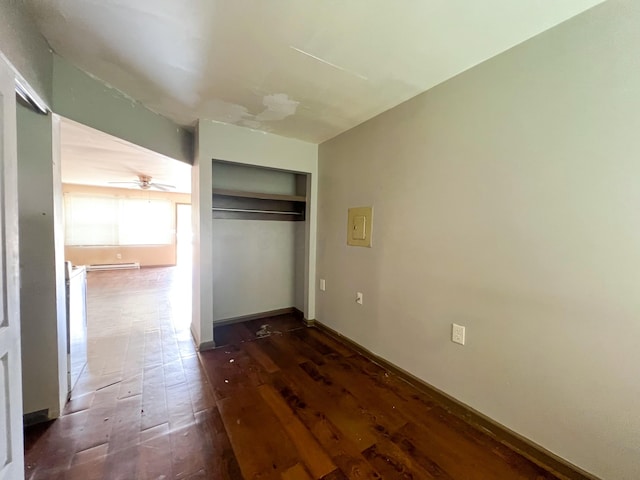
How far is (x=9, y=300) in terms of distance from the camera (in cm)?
103

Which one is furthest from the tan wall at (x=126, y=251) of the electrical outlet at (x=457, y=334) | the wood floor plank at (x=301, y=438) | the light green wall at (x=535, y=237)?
the electrical outlet at (x=457, y=334)

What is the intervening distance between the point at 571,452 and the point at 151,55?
10.7ft

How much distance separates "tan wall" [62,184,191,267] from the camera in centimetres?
711

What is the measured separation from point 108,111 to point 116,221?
6970 millimetres

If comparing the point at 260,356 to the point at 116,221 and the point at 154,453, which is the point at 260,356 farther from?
the point at 116,221

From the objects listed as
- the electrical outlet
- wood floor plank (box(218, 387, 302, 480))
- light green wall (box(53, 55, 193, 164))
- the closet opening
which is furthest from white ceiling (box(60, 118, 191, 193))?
the electrical outlet

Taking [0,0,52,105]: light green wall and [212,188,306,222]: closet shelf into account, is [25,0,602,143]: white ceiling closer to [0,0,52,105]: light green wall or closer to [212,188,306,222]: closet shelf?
[0,0,52,105]: light green wall

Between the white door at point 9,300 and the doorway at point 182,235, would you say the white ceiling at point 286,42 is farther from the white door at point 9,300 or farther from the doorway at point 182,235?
the doorway at point 182,235

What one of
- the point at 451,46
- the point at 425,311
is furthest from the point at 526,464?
the point at 451,46

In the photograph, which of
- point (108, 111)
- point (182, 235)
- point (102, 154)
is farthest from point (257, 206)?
point (182, 235)

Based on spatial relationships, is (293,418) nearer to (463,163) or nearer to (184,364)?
(184,364)

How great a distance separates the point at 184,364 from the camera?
2.40 meters

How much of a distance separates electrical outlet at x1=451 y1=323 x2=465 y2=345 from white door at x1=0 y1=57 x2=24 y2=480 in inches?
91.6

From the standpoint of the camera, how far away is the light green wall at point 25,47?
44.1 inches
